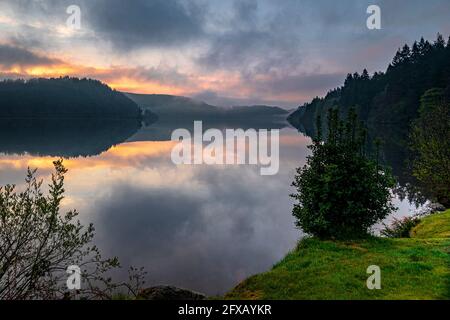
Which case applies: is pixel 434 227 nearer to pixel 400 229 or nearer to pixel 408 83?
pixel 400 229

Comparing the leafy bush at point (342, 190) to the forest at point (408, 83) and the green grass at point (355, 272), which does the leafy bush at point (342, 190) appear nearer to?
the green grass at point (355, 272)

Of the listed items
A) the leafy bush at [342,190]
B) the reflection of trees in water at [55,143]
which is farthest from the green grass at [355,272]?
the reflection of trees in water at [55,143]

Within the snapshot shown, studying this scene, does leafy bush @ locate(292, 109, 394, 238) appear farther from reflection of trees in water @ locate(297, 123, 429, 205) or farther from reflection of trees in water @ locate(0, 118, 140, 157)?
reflection of trees in water @ locate(0, 118, 140, 157)

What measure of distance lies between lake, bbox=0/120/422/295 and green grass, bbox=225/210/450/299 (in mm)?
Answer: 4251

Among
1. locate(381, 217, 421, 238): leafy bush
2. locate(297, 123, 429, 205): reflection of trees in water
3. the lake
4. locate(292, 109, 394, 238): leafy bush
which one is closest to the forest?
locate(297, 123, 429, 205): reflection of trees in water

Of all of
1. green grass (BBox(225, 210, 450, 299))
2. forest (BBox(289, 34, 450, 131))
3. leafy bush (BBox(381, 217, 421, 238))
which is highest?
forest (BBox(289, 34, 450, 131))

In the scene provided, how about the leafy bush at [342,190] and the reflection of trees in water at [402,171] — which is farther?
the reflection of trees in water at [402,171]

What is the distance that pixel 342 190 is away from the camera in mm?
15828

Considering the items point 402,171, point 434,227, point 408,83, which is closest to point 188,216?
point 434,227

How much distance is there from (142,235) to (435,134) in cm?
2527

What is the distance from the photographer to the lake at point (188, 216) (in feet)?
61.2

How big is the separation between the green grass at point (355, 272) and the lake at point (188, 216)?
13.9 feet

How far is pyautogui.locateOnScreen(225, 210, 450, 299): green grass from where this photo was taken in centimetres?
1011

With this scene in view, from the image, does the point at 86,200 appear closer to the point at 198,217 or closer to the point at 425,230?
the point at 198,217
